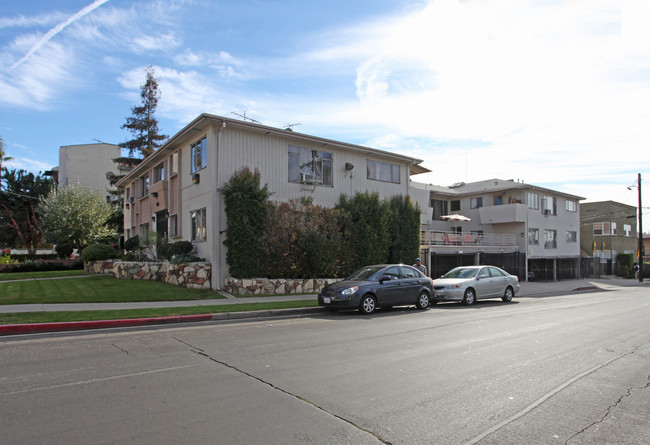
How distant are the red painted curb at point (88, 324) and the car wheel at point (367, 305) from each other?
4.33 m

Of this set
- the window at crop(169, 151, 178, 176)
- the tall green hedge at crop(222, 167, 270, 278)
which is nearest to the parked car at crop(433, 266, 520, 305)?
the tall green hedge at crop(222, 167, 270, 278)

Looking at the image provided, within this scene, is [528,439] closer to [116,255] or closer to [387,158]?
[387,158]

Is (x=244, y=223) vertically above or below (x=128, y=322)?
above

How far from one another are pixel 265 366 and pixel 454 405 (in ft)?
9.24

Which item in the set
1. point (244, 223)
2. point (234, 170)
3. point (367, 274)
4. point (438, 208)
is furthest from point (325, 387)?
point (438, 208)

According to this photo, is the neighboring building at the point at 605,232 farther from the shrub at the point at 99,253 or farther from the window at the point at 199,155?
the shrub at the point at 99,253

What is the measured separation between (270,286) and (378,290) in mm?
5630

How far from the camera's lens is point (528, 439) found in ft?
13.1

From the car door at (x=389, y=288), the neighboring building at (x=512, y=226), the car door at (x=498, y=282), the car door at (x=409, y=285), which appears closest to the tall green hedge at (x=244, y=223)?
the car door at (x=389, y=288)

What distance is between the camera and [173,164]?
877 inches

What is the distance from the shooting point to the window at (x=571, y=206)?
4139 centimetres

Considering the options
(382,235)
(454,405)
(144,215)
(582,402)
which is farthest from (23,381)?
(144,215)

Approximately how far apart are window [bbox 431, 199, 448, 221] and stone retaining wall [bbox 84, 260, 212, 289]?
24.8m

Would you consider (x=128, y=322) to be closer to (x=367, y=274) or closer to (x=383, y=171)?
(x=367, y=274)
